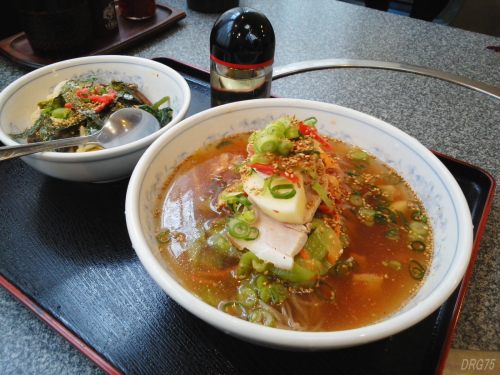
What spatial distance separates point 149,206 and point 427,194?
3.28 feet

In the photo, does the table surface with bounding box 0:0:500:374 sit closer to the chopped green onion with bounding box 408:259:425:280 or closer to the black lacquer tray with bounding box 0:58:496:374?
the black lacquer tray with bounding box 0:58:496:374

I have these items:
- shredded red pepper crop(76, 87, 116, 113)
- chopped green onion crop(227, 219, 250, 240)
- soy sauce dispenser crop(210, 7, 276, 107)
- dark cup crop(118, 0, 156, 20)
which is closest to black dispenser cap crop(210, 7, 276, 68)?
soy sauce dispenser crop(210, 7, 276, 107)

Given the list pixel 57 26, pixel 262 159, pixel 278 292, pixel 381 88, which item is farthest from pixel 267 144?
pixel 57 26

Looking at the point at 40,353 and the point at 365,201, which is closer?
the point at 40,353

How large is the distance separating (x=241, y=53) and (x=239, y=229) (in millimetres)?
932

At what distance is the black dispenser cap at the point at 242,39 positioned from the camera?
166cm

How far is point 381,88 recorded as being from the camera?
92.5 inches

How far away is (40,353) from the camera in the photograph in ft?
3.33

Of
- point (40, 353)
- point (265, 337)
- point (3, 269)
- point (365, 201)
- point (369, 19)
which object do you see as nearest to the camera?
point (265, 337)

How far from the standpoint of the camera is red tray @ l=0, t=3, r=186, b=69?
90.0 inches

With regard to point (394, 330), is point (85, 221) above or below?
below

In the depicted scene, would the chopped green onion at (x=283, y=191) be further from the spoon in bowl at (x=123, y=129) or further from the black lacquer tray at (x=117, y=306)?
the spoon in bowl at (x=123, y=129)

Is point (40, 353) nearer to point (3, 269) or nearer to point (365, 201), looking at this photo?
point (3, 269)

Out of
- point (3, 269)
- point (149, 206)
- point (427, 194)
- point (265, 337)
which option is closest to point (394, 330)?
point (265, 337)
